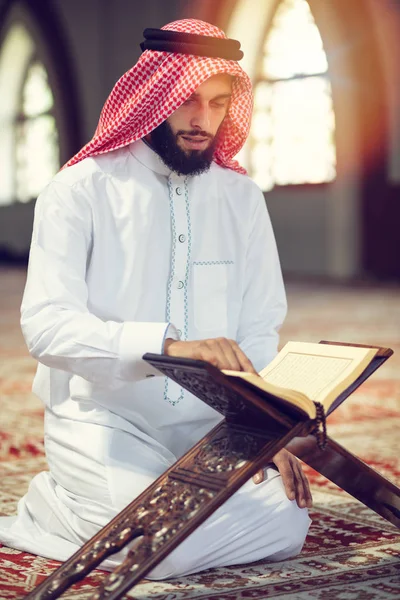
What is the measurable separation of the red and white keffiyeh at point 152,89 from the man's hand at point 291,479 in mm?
851

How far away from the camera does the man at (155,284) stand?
7.88ft

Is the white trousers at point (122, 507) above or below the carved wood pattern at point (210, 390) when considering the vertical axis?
below

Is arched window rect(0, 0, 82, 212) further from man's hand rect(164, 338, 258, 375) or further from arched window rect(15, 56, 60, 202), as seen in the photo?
man's hand rect(164, 338, 258, 375)

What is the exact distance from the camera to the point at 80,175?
252 centimetres

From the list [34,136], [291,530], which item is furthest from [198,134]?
[34,136]

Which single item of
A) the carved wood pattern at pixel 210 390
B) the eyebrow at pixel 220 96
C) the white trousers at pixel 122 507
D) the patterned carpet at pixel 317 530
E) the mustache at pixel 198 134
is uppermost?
the eyebrow at pixel 220 96

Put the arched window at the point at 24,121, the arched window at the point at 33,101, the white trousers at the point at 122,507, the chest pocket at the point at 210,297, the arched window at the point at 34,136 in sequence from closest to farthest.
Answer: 1. the white trousers at the point at 122,507
2. the chest pocket at the point at 210,297
3. the arched window at the point at 33,101
4. the arched window at the point at 24,121
5. the arched window at the point at 34,136

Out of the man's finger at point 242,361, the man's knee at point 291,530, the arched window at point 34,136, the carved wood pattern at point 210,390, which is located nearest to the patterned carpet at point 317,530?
the man's knee at point 291,530

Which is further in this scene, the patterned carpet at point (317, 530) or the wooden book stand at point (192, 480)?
the patterned carpet at point (317, 530)

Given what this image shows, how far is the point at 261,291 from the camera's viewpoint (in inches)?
107

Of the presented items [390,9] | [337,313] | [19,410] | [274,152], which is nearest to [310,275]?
[274,152]

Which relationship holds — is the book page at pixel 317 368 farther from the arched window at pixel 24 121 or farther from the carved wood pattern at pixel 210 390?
the arched window at pixel 24 121

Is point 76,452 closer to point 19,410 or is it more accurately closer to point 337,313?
point 19,410

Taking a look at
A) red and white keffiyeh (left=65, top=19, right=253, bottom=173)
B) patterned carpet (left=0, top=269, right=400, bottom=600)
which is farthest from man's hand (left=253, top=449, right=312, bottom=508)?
red and white keffiyeh (left=65, top=19, right=253, bottom=173)
